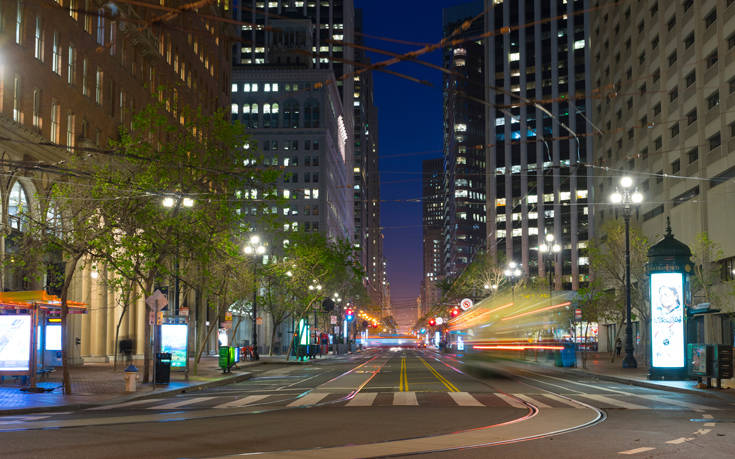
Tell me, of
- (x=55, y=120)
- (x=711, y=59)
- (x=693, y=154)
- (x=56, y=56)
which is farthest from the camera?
(x=693, y=154)

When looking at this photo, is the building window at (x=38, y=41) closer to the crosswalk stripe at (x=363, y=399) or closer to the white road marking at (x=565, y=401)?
the crosswalk stripe at (x=363, y=399)

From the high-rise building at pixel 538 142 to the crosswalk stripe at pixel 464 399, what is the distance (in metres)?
136

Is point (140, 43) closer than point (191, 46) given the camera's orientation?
Yes

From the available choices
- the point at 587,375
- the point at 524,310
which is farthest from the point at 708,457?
the point at 524,310

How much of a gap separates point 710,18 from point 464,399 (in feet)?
169

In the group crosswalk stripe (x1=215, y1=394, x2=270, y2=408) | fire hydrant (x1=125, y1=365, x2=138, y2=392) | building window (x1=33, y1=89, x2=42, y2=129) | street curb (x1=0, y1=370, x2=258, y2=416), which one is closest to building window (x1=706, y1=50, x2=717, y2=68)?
street curb (x1=0, y1=370, x2=258, y2=416)

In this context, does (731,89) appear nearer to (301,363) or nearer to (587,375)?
(587,375)

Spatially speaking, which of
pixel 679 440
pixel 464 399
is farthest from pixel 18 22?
pixel 679 440

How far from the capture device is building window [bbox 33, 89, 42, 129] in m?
42.0

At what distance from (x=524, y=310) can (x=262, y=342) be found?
61621mm

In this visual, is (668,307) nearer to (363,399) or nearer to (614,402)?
(614,402)

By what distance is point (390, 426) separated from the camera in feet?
52.8

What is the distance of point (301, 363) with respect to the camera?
196 ft

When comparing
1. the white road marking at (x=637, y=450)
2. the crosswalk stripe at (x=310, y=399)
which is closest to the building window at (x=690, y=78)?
the crosswalk stripe at (x=310, y=399)
